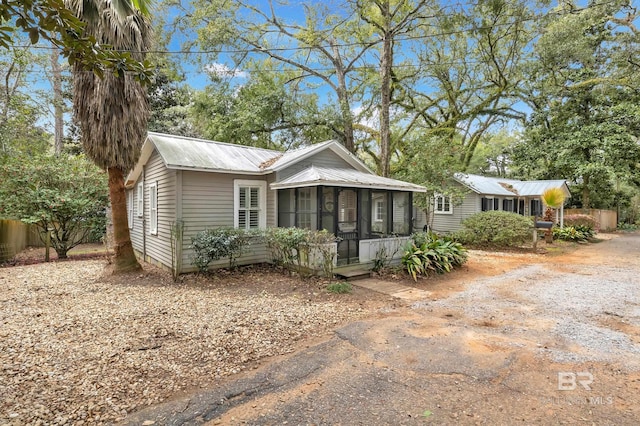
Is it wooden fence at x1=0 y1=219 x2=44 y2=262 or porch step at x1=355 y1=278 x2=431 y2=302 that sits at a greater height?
wooden fence at x1=0 y1=219 x2=44 y2=262

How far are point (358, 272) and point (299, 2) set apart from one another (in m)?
15.5

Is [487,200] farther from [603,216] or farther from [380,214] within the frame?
[380,214]

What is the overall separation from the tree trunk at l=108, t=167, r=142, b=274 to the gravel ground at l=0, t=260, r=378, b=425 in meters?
0.71

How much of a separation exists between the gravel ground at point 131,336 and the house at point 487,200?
13.3 metres

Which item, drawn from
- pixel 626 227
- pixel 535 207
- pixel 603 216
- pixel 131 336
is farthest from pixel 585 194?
pixel 131 336

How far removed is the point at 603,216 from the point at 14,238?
113 feet

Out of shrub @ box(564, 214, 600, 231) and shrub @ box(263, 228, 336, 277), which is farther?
shrub @ box(564, 214, 600, 231)

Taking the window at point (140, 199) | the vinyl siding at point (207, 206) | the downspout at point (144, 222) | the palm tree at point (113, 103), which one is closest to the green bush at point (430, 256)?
the vinyl siding at point (207, 206)

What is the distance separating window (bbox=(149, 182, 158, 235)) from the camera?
987 centimetres

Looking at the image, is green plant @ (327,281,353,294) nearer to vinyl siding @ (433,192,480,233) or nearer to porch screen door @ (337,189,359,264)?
porch screen door @ (337,189,359,264)

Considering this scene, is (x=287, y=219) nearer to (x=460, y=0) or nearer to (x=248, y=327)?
(x=248, y=327)
